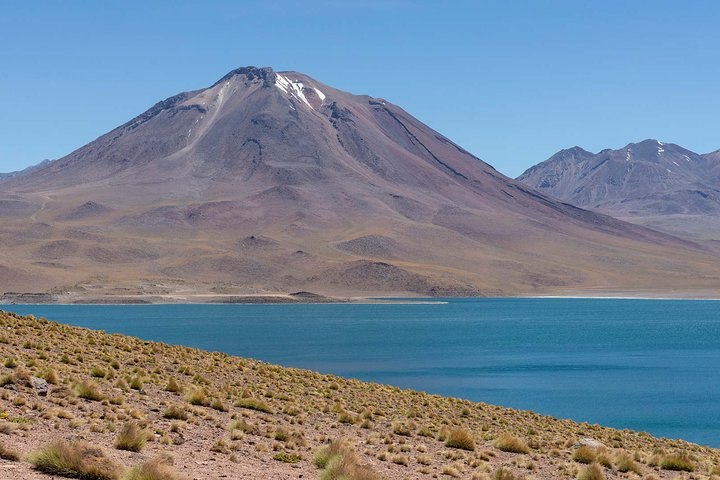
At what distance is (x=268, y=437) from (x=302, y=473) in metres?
3.26

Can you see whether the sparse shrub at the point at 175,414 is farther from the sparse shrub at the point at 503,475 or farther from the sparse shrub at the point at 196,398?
the sparse shrub at the point at 503,475

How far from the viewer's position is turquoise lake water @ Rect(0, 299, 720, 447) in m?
52.8

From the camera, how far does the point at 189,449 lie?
16594 mm

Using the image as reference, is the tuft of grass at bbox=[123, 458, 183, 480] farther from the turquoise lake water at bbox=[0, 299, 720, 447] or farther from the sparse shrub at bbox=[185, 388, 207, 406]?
the turquoise lake water at bbox=[0, 299, 720, 447]

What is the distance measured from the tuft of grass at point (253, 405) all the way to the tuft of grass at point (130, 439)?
260 inches

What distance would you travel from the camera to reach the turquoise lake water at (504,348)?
52819 millimetres

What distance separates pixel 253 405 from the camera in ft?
74.0

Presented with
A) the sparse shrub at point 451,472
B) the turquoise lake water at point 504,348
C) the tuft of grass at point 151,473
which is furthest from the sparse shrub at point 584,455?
the turquoise lake water at point 504,348

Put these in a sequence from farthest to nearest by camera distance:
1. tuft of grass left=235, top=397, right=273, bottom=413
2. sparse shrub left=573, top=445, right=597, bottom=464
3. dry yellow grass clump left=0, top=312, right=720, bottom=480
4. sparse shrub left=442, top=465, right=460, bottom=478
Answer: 1. tuft of grass left=235, top=397, right=273, bottom=413
2. sparse shrub left=573, top=445, right=597, bottom=464
3. sparse shrub left=442, top=465, right=460, bottom=478
4. dry yellow grass clump left=0, top=312, right=720, bottom=480

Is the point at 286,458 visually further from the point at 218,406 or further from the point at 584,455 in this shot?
the point at 584,455

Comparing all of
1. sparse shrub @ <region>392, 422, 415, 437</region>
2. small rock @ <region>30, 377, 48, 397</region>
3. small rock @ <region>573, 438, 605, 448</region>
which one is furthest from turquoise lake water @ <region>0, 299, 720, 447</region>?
small rock @ <region>30, 377, 48, 397</region>

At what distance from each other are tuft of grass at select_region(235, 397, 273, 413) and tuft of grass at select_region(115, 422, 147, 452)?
6.61 m

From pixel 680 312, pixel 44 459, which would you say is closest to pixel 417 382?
pixel 44 459

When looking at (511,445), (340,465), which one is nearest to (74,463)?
(340,465)
